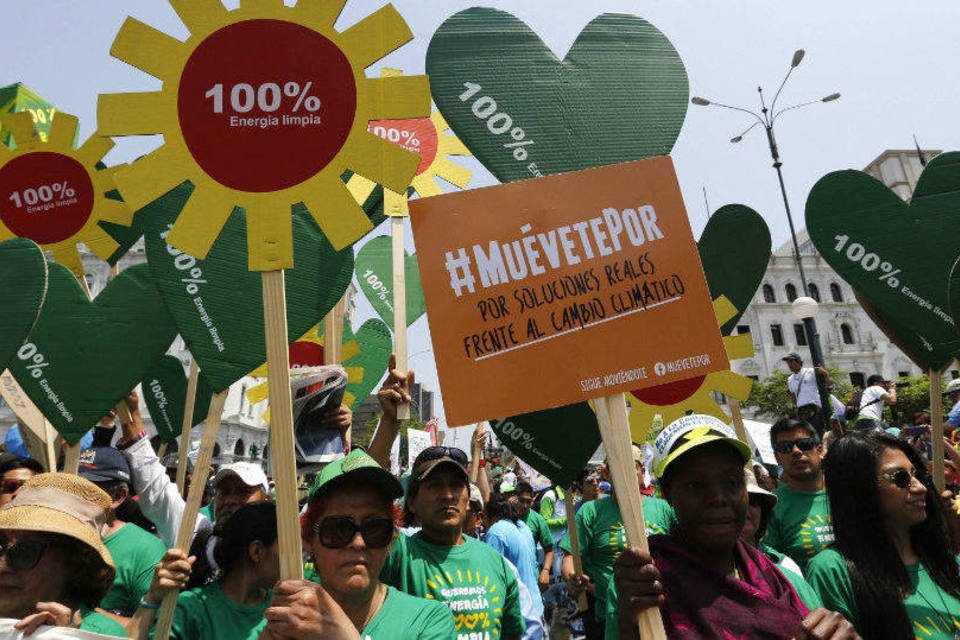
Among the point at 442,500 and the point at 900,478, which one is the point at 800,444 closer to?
the point at 900,478

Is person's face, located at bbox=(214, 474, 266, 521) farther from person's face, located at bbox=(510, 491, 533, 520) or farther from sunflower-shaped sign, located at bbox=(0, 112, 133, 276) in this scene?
person's face, located at bbox=(510, 491, 533, 520)

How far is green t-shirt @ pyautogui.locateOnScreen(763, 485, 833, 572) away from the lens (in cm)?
389

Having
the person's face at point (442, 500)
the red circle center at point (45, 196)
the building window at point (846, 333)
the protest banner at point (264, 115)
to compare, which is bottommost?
the building window at point (846, 333)

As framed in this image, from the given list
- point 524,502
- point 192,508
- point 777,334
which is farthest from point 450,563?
point 777,334

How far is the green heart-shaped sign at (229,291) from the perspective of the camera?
2.54 m

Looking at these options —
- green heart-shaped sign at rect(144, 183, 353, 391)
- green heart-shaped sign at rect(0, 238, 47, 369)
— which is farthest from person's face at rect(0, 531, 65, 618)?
green heart-shaped sign at rect(0, 238, 47, 369)

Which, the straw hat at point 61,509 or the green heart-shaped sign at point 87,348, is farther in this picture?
the green heart-shaped sign at point 87,348

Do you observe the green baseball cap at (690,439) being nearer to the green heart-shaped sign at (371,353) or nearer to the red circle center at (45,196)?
the green heart-shaped sign at (371,353)

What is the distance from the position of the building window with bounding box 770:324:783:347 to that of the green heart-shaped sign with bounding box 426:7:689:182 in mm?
51673

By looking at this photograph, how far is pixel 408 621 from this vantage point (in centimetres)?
224

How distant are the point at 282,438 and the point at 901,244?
3.26 meters

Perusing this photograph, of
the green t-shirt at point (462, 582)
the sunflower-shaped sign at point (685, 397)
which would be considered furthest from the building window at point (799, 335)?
the green t-shirt at point (462, 582)

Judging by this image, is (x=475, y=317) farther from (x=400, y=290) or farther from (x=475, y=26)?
(x=400, y=290)

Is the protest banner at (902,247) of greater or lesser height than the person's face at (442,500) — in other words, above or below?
above
